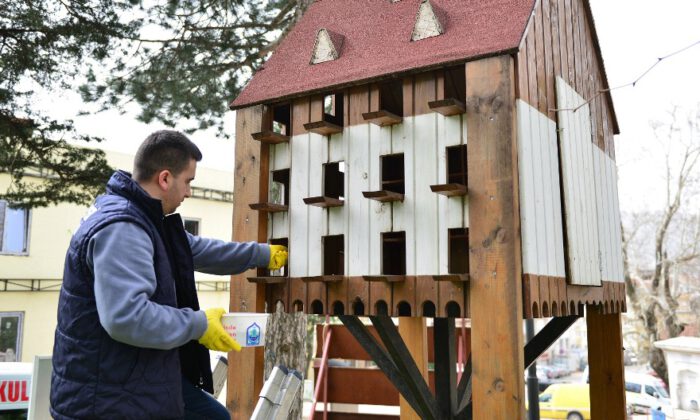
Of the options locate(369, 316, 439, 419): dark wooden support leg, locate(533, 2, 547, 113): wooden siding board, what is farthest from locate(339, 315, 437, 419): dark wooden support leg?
locate(533, 2, 547, 113): wooden siding board

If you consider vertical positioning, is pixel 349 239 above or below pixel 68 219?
below

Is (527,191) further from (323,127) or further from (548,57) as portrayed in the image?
(323,127)

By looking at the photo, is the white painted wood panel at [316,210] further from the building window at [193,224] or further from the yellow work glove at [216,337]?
the building window at [193,224]

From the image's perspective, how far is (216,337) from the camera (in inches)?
79.0

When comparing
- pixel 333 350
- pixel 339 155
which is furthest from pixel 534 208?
pixel 333 350

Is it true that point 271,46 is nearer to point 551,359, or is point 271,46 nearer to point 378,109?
point 378,109

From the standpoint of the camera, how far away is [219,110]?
751cm

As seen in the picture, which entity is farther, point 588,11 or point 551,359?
point 551,359

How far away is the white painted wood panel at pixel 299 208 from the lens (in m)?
3.03

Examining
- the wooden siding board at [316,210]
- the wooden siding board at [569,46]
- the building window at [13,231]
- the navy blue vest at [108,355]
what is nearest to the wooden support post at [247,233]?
the wooden siding board at [316,210]

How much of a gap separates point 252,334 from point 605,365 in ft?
8.82

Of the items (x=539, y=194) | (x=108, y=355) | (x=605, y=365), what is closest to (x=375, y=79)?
(x=539, y=194)

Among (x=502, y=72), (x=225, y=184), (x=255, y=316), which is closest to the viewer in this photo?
(x=255, y=316)

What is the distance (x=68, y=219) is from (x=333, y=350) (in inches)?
378
